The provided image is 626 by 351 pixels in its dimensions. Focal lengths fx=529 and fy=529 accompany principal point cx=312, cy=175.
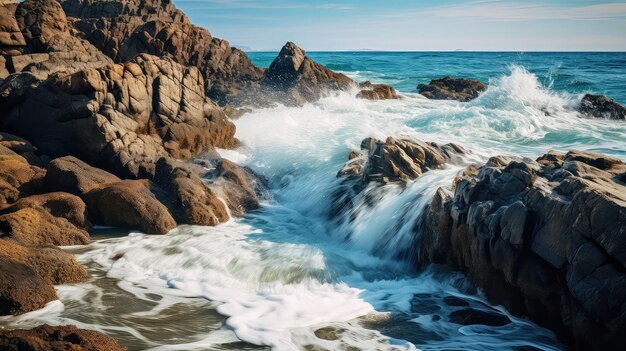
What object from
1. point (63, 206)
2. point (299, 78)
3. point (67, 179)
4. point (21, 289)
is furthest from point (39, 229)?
point (299, 78)

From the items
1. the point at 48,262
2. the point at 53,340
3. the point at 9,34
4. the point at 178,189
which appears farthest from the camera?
the point at 9,34

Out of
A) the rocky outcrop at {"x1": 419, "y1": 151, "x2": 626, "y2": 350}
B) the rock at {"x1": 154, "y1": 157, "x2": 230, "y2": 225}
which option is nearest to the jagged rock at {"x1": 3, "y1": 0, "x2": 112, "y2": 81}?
the rock at {"x1": 154, "y1": 157, "x2": 230, "y2": 225}

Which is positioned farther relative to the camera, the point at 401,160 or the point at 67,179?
the point at 401,160

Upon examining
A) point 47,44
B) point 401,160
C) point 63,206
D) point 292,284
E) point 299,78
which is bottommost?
point 292,284

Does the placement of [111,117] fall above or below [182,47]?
below

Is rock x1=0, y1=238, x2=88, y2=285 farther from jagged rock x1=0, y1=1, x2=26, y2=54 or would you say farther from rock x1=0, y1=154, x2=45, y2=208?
jagged rock x1=0, y1=1, x2=26, y2=54

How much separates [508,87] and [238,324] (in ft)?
71.9

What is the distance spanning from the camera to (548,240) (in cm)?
602

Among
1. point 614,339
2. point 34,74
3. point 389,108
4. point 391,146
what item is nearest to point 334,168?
point 391,146

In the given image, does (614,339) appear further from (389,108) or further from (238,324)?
(389,108)

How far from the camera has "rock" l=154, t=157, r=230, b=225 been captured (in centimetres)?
Result: 997

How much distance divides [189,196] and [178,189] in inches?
9.8

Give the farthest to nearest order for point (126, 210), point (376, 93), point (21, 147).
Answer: point (376, 93) → point (21, 147) → point (126, 210)

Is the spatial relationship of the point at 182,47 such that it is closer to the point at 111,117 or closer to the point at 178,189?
the point at 111,117
